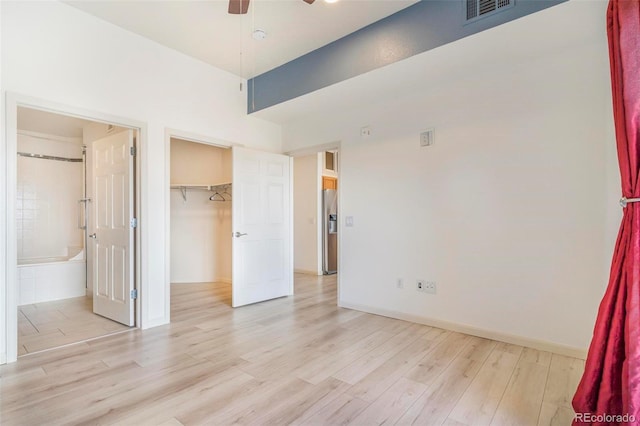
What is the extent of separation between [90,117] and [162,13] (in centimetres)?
115

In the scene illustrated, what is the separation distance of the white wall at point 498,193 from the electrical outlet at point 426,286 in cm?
5

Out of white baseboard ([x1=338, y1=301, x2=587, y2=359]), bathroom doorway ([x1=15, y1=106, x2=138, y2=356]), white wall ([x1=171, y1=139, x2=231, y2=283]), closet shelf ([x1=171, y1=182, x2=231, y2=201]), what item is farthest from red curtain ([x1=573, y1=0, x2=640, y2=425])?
white wall ([x1=171, y1=139, x2=231, y2=283])

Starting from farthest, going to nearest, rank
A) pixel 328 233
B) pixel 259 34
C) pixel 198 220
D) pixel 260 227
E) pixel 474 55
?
pixel 328 233 < pixel 198 220 < pixel 260 227 < pixel 259 34 < pixel 474 55

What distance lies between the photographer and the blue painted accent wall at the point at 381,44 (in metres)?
2.41

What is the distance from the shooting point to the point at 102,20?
296 centimetres

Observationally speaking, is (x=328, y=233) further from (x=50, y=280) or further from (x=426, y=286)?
(x=50, y=280)

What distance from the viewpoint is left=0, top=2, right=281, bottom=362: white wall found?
8.37 ft

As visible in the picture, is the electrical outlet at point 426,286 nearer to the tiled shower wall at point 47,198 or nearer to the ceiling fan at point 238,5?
the ceiling fan at point 238,5

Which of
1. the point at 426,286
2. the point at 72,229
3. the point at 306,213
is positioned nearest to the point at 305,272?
the point at 306,213

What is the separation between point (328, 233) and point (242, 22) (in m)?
4.08

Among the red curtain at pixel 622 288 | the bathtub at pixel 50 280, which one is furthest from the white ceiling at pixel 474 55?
the bathtub at pixel 50 280

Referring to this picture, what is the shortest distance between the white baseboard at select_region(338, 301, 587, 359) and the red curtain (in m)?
1.20

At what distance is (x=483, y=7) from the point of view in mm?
2334

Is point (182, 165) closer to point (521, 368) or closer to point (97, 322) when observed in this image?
point (97, 322)
